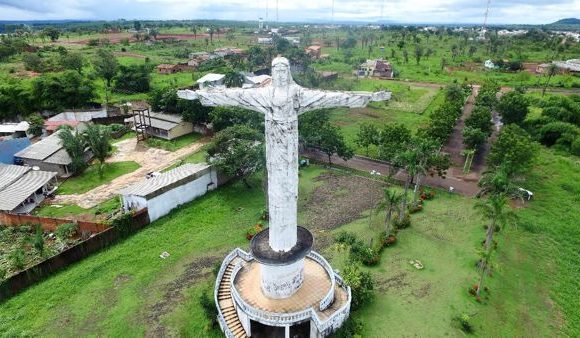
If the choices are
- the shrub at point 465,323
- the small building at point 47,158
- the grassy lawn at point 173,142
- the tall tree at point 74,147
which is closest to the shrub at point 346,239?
the shrub at point 465,323

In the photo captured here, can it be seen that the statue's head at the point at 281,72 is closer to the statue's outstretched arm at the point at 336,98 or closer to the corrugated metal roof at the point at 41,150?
the statue's outstretched arm at the point at 336,98

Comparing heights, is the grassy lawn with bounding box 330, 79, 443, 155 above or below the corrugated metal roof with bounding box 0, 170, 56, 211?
below

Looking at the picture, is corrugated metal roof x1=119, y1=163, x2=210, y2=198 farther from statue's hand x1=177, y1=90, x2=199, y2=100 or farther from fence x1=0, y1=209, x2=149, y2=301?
statue's hand x1=177, y1=90, x2=199, y2=100

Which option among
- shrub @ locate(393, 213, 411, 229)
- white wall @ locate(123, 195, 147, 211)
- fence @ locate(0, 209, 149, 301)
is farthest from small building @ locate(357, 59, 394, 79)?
fence @ locate(0, 209, 149, 301)

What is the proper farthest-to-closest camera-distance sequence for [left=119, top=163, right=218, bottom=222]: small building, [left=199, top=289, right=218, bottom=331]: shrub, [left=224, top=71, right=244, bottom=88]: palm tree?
[left=224, top=71, right=244, bottom=88]: palm tree, [left=119, top=163, right=218, bottom=222]: small building, [left=199, top=289, right=218, bottom=331]: shrub

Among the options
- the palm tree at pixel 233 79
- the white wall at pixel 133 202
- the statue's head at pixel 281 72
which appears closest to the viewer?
the statue's head at pixel 281 72

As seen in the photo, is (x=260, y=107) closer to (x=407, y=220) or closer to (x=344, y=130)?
(x=407, y=220)
